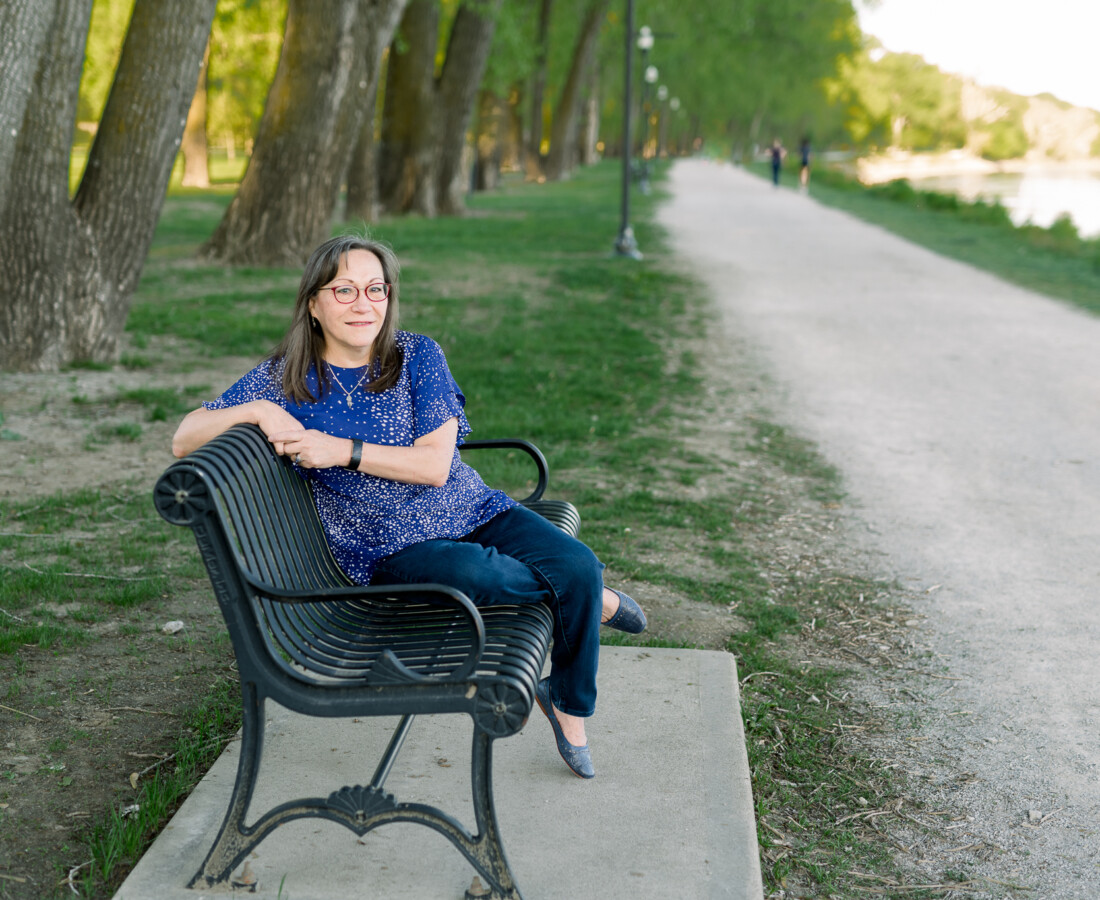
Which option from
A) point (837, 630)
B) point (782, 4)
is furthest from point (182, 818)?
point (782, 4)

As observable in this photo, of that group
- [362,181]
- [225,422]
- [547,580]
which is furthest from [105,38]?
[547,580]

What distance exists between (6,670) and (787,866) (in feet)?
8.64

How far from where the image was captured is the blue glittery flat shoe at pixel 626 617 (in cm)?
368

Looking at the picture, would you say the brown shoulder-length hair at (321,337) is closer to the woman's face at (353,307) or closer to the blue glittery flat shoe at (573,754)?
the woman's face at (353,307)

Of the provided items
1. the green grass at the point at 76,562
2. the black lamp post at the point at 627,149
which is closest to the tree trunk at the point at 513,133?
the black lamp post at the point at 627,149

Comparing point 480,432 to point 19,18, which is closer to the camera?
point 19,18

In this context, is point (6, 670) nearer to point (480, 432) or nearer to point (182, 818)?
point (182, 818)

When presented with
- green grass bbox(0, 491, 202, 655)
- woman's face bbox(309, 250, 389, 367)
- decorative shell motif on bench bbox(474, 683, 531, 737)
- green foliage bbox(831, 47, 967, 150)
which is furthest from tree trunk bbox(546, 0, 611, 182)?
green foliage bbox(831, 47, 967, 150)

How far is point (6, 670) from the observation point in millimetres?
4004

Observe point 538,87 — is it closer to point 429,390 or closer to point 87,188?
point 87,188

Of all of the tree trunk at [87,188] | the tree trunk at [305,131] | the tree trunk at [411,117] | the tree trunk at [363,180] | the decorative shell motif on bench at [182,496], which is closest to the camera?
the decorative shell motif on bench at [182,496]

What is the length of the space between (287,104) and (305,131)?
1.23 ft

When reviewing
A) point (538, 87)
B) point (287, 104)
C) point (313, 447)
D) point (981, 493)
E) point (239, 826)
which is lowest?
point (981, 493)

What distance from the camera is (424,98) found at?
22.9 m
